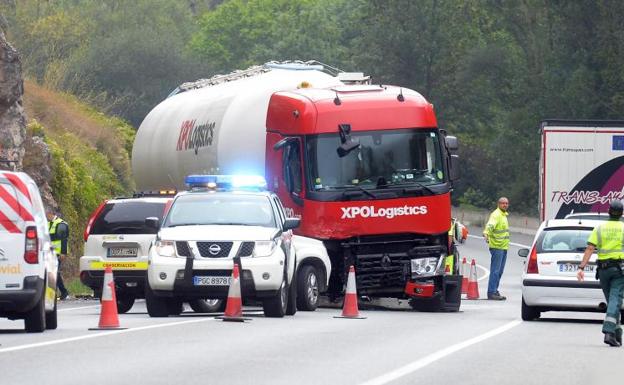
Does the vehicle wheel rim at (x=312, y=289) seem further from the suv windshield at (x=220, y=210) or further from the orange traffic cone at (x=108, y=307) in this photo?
the orange traffic cone at (x=108, y=307)

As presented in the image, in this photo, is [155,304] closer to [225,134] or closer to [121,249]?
[121,249]

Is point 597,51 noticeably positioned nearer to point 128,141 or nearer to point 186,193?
point 128,141

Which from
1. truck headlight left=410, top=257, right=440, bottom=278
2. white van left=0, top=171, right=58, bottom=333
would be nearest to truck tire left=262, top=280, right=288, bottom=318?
truck headlight left=410, top=257, right=440, bottom=278

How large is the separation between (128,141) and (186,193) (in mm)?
26959

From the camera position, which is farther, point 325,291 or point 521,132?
point 521,132

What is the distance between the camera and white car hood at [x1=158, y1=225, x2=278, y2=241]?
21.8m

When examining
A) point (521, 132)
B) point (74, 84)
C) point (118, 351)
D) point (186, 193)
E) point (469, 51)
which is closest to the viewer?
point (118, 351)

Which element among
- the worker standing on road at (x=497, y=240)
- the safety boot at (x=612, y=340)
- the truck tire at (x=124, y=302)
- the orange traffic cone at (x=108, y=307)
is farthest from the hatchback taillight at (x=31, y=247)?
the worker standing on road at (x=497, y=240)

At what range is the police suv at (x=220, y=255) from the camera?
2153 centimetres

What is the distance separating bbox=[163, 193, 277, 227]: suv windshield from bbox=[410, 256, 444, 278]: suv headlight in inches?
124

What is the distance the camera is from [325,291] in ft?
82.5

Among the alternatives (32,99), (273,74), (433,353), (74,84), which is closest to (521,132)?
(74,84)

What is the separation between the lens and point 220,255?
21.7 meters

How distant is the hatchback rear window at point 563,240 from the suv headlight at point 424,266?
80.7 inches
